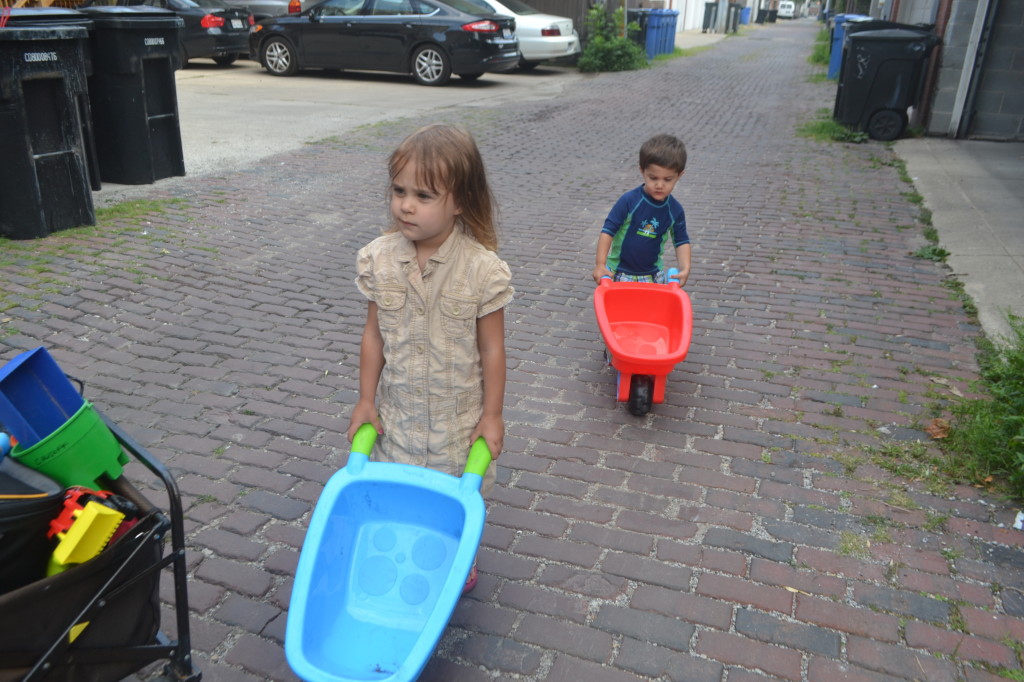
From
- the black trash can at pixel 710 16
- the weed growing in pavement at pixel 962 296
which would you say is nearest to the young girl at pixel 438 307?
the weed growing in pavement at pixel 962 296

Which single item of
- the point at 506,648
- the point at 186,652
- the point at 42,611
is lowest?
the point at 506,648

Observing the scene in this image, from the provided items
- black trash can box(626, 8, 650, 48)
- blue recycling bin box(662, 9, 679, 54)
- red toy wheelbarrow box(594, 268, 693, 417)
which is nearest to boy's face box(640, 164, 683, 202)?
red toy wheelbarrow box(594, 268, 693, 417)

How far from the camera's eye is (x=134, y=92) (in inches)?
302

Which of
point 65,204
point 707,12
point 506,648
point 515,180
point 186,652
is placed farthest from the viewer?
point 707,12

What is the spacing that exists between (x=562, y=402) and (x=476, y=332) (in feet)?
6.18

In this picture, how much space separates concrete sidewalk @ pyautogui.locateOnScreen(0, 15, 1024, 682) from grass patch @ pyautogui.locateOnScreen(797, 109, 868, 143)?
12.2 feet

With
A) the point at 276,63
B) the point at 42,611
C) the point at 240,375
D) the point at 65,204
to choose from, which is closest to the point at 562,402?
the point at 240,375

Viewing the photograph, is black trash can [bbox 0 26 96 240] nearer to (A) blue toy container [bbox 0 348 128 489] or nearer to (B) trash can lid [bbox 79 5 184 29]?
(B) trash can lid [bbox 79 5 184 29]

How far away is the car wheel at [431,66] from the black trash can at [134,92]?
7.86m

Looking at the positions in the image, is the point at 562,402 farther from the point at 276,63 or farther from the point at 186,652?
the point at 276,63

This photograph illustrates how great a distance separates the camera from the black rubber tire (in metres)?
11.3

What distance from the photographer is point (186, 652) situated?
222cm

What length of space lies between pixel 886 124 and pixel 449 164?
10.8 meters

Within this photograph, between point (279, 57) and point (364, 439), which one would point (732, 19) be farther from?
point (364, 439)
